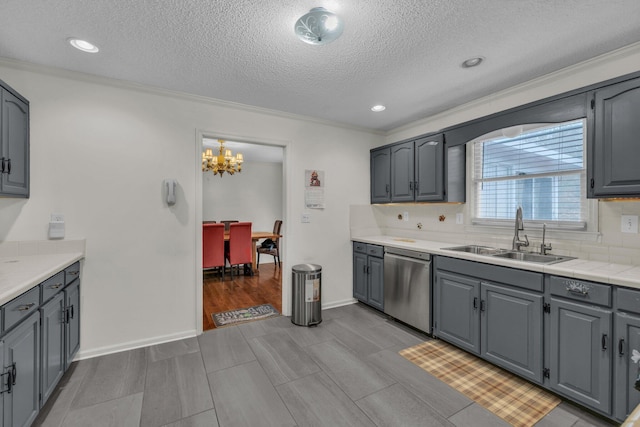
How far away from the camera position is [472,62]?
2.23 meters

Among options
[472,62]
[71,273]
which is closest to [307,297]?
[71,273]

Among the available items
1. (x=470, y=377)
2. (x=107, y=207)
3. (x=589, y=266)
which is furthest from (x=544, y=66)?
(x=107, y=207)

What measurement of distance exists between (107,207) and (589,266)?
3.83 m

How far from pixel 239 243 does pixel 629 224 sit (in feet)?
15.9

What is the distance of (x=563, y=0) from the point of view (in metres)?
1.57

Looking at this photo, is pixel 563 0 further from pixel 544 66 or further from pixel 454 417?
pixel 454 417

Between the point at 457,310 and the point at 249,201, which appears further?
the point at 249,201

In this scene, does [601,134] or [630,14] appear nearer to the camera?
[630,14]

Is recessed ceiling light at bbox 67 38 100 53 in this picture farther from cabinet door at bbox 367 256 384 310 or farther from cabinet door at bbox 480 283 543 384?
cabinet door at bbox 480 283 543 384

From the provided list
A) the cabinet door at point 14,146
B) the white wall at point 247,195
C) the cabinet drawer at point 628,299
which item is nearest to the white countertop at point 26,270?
the cabinet door at point 14,146

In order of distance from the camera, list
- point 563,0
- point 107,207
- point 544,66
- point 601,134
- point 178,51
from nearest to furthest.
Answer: point 563,0 < point 601,134 < point 178,51 < point 544,66 < point 107,207

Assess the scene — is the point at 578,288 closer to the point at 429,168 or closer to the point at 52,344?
the point at 429,168

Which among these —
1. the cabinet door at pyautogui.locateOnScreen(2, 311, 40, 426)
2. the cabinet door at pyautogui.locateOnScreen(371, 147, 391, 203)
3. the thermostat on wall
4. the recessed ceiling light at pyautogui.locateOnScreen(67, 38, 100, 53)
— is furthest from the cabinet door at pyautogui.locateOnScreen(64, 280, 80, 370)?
the cabinet door at pyautogui.locateOnScreen(371, 147, 391, 203)

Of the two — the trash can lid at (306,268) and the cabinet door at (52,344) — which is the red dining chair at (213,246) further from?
the cabinet door at (52,344)
